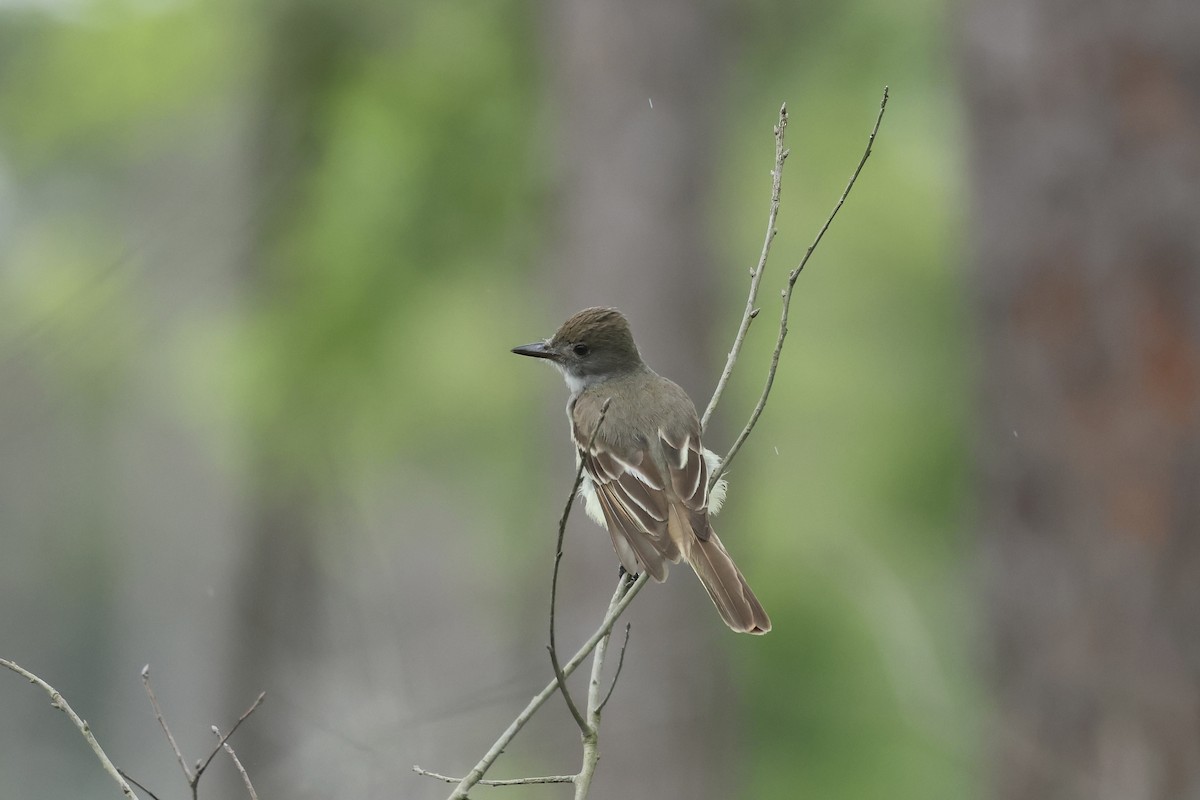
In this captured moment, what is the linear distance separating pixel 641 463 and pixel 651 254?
4.36 metres

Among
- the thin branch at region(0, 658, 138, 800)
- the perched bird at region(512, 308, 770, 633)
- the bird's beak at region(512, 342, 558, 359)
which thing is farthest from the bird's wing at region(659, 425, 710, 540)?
the thin branch at region(0, 658, 138, 800)

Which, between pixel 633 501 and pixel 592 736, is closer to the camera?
pixel 592 736

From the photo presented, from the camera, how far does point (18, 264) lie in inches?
553

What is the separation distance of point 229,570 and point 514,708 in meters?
3.50

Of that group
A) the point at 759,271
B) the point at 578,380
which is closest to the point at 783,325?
the point at 759,271

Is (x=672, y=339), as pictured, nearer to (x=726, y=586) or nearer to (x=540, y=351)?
(x=540, y=351)

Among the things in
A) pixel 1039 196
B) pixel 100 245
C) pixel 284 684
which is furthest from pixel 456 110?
pixel 1039 196

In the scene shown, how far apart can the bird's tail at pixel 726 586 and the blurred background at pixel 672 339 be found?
59 cm

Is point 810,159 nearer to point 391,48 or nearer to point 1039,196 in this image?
point 391,48

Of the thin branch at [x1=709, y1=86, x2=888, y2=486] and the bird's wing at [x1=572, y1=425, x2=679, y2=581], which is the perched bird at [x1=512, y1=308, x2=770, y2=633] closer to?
the bird's wing at [x1=572, y1=425, x2=679, y2=581]

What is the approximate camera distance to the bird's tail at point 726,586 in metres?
4.00

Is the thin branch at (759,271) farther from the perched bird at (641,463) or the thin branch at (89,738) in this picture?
the thin branch at (89,738)

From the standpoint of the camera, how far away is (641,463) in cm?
492

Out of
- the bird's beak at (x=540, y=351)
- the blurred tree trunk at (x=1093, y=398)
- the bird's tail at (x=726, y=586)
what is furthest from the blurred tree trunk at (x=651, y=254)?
the bird's tail at (x=726, y=586)
